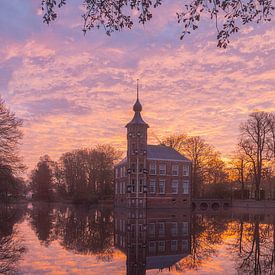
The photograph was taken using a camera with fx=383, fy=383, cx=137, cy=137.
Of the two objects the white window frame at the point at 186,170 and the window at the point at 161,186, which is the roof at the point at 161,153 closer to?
the white window frame at the point at 186,170

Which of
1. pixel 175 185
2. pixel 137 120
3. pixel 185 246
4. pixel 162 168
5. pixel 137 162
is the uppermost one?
pixel 137 120

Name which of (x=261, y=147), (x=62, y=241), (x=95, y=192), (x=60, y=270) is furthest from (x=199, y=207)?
(x=60, y=270)

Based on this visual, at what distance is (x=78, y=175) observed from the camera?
268 ft

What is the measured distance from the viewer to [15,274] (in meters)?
9.99

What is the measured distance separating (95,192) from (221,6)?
240ft

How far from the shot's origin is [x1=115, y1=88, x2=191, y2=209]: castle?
54031 millimetres

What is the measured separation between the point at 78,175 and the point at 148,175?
29072 millimetres

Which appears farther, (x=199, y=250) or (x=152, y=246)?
(x=152, y=246)

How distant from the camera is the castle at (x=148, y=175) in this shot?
54.0m

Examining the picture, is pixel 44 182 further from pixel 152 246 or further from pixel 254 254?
pixel 254 254

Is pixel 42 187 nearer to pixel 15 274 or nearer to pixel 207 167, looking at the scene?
pixel 207 167

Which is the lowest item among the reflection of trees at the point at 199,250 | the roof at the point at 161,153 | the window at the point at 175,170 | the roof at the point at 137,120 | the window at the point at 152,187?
the reflection of trees at the point at 199,250

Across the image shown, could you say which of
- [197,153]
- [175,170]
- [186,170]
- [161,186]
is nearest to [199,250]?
[161,186]

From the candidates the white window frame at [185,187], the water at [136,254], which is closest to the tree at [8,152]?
the water at [136,254]
